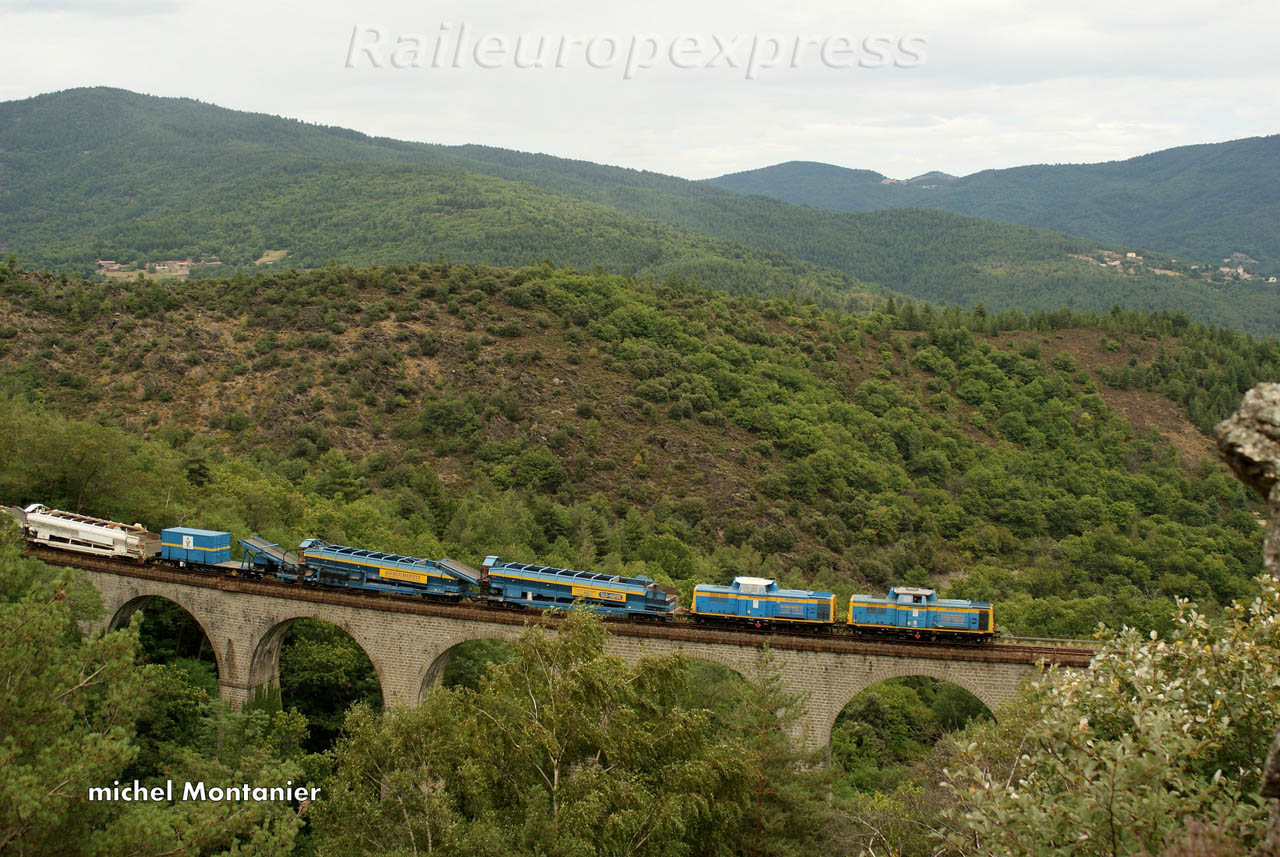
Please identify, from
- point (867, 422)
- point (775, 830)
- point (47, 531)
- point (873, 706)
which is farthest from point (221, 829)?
point (867, 422)

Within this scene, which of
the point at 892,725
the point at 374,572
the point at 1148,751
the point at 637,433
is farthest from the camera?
the point at 637,433

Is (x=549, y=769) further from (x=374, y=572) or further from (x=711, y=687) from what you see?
(x=374, y=572)

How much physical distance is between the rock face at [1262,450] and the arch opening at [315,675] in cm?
3171

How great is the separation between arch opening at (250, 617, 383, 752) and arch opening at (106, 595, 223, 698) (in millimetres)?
1912

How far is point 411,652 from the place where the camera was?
35.7 m

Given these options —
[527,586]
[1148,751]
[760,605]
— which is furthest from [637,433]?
[1148,751]

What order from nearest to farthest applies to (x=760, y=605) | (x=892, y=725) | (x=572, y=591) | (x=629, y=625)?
1. (x=629, y=625)
2. (x=760, y=605)
3. (x=572, y=591)
4. (x=892, y=725)

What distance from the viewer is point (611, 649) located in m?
34.3

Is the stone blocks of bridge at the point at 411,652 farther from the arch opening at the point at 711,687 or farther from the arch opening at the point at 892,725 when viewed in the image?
the arch opening at the point at 892,725

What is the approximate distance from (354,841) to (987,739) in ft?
50.4

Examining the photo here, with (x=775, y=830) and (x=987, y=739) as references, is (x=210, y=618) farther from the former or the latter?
(x=987, y=739)

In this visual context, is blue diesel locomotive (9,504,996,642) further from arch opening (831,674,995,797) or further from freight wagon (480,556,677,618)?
arch opening (831,674,995,797)

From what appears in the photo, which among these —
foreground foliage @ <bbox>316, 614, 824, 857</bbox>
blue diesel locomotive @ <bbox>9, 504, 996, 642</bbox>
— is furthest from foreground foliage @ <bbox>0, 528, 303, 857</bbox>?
blue diesel locomotive @ <bbox>9, 504, 996, 642</bbox>

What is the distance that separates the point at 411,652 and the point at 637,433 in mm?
46171
